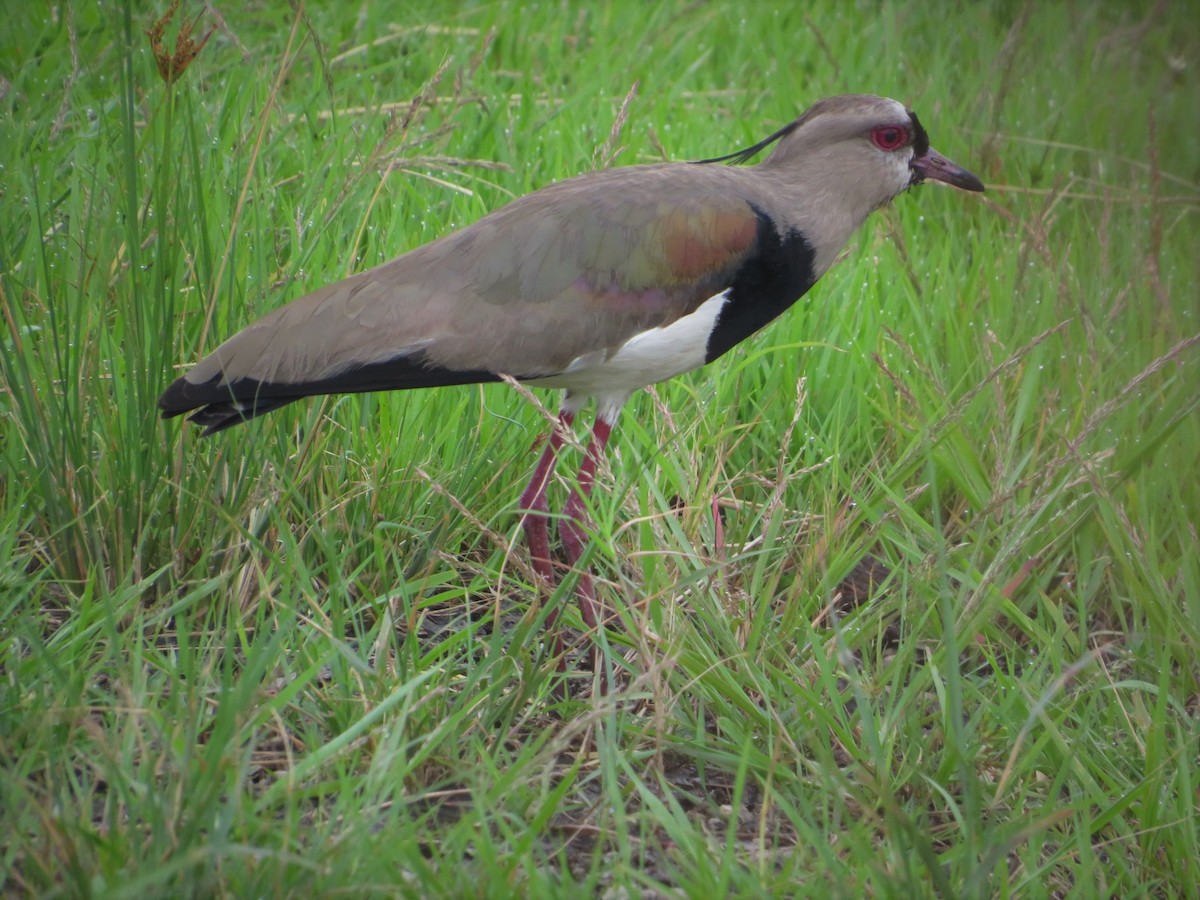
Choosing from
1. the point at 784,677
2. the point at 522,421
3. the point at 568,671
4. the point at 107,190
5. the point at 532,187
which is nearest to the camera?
the point at 784,677

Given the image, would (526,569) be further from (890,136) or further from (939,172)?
(939,172)

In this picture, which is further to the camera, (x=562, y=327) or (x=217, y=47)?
(x=217, y=47)

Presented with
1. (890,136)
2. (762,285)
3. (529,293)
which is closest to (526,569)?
(529,293)

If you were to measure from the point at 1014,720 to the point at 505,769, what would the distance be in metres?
1.10

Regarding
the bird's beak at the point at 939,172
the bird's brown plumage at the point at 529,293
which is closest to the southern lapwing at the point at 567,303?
the bird's brown plumage at the point at 529,293

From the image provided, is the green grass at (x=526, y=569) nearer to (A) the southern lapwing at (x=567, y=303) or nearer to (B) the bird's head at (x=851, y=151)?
(A) the southern lapwing at (x=567, y=303)

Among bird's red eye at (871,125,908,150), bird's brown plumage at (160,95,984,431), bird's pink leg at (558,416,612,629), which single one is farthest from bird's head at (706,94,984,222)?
bird's pink leg at (558,416,612,629)

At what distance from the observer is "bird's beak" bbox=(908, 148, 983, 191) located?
3.65m

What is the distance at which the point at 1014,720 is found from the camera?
108 inches

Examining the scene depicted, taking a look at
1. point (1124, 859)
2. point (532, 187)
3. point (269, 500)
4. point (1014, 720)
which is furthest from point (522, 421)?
point (1124, 859)

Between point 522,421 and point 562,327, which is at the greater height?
point 562,327

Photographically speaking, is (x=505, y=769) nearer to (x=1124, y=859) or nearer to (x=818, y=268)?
(x=1124, y=859)

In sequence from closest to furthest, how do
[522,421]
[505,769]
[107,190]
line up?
[505,769], [107,190], [522,421]

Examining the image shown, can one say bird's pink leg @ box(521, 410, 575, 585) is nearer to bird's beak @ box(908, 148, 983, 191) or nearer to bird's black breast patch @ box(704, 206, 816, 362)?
bird's black breast patch @ box(704, 206, 816, 362)
